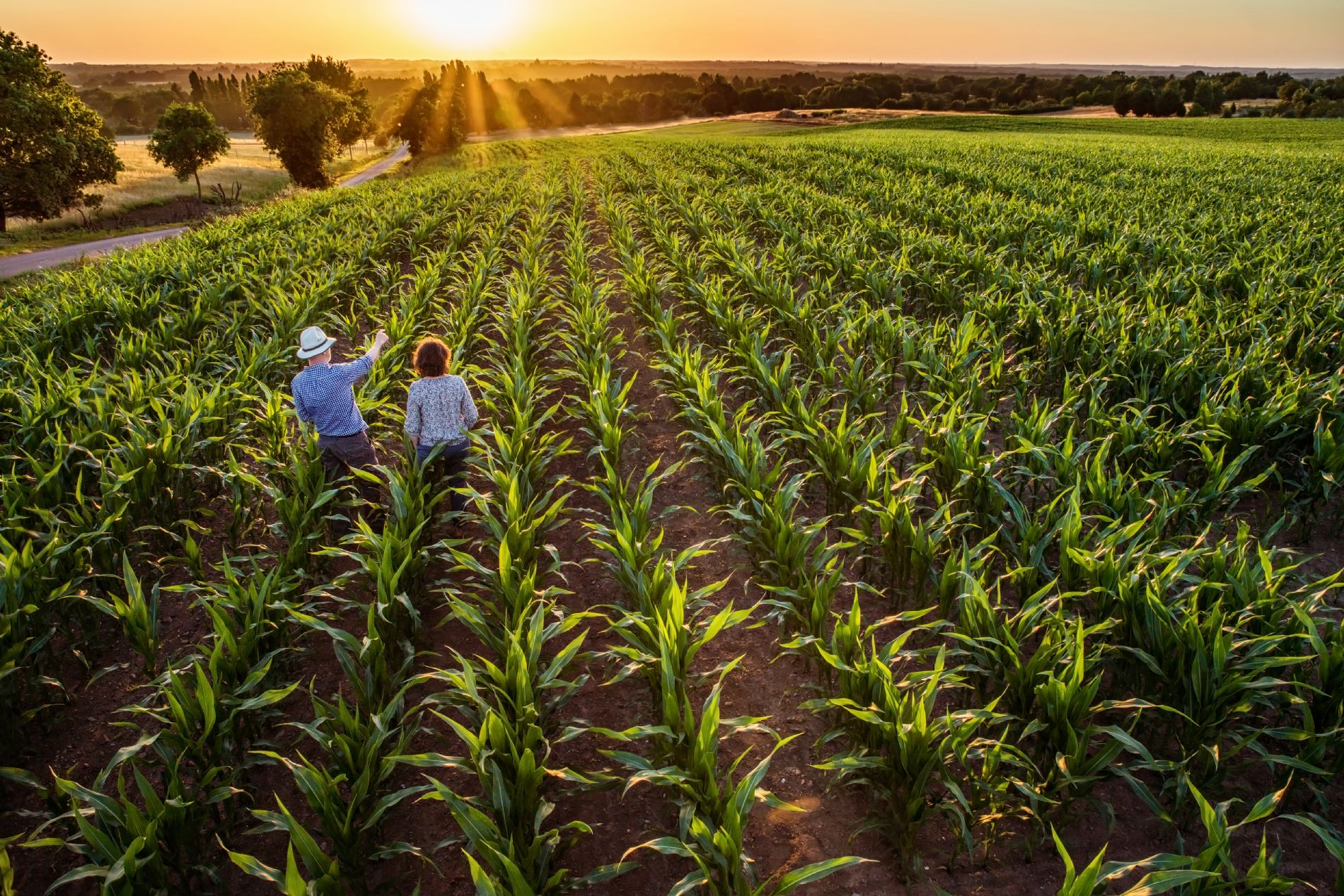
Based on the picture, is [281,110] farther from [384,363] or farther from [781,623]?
[781,623]

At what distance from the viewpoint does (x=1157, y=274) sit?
365 inches

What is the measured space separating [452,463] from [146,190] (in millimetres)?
46611

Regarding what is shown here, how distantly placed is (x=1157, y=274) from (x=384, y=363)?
33.0ft

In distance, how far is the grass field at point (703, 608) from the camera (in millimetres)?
2828

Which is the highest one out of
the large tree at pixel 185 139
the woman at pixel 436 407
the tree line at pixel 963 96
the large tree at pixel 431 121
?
the tree line at pixel 963 96

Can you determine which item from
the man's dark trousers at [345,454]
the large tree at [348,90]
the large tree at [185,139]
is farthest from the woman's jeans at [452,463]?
the large tree at [348,90]

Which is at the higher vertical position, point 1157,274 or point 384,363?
point 1157,274

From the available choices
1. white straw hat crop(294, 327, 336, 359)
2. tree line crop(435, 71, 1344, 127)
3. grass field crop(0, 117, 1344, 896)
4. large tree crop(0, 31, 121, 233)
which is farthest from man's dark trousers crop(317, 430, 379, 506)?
tree line crop(435, 71, 1344, 127)

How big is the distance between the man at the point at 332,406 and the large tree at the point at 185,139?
42.7 meters

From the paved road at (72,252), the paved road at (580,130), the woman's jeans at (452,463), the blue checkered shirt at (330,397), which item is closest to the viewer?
the blue checkered shirt at (330,397)

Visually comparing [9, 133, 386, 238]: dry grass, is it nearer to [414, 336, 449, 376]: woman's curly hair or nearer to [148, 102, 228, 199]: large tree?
[148, 102, 228, 199]: large tree

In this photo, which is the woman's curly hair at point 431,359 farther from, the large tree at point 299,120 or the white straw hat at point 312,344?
the large tree at point 299,120

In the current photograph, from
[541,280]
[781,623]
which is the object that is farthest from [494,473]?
[541,280]

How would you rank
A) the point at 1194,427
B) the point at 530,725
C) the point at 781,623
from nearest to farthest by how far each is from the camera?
the point at 530,725, the point at 781,623, the point at 1194,427
